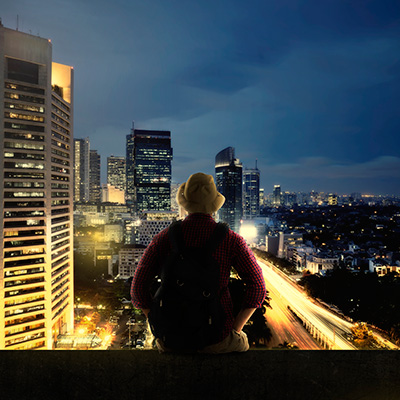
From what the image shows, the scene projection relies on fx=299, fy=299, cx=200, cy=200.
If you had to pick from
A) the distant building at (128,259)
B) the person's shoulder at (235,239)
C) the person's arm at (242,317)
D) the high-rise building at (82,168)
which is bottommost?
the distant building at (128,259)

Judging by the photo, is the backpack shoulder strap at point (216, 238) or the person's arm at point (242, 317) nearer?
the backpack shoulder strap at point (216, 238)

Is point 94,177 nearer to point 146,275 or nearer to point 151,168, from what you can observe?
point 151,168

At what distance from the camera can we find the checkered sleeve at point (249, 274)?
4.23 feet

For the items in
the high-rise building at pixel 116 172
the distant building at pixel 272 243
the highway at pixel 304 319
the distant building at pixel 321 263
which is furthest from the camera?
the high-rise building at pixel 116 172

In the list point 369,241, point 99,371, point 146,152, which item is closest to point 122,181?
point 146,152

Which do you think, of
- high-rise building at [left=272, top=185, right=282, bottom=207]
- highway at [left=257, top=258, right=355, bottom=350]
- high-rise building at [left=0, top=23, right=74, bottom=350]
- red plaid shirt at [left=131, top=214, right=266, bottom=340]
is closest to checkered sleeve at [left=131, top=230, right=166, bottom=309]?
red plaid shirt at [left=131, top=214, right=266, bottom=340]

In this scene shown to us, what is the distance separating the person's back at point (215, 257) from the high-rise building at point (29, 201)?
20519mm

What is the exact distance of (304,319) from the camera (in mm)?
16281

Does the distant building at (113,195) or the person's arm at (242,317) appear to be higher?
the distant building at (113,195)

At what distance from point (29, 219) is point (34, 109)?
7347mm

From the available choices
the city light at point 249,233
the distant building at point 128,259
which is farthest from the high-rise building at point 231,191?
the distant building at point 128,259

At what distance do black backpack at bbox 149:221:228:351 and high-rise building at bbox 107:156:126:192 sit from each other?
12295cm

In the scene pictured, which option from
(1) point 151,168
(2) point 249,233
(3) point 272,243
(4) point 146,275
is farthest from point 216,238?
(1) point 151,168

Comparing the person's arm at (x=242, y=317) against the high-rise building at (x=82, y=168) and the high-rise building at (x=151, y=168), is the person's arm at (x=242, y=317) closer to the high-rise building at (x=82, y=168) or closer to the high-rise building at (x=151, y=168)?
the high-rise building at (x=151, y=168)
